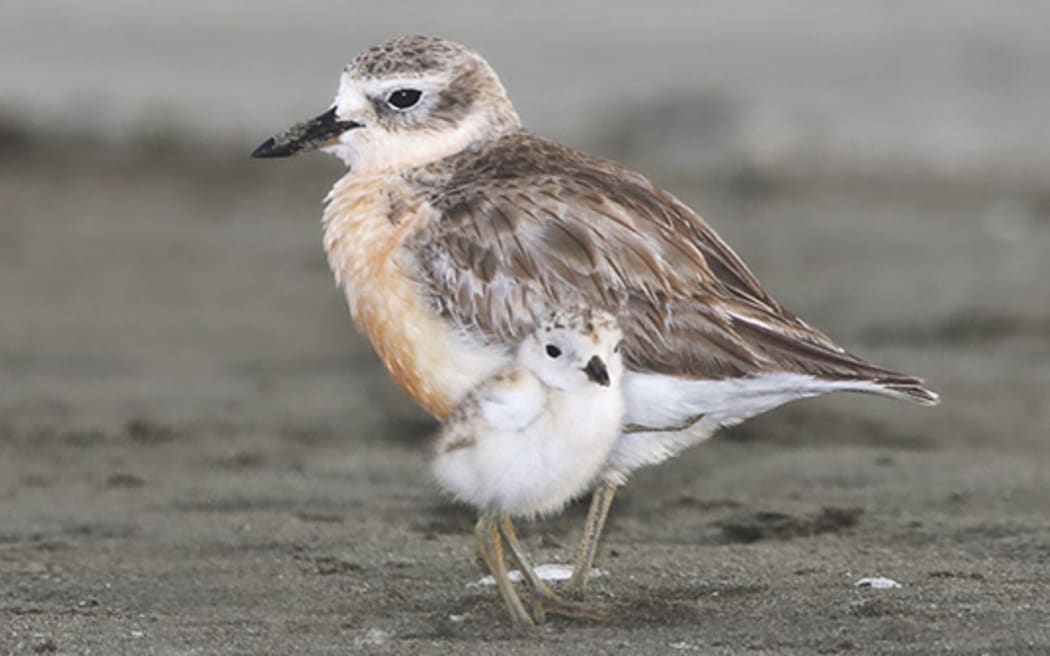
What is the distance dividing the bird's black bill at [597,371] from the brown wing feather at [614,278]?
1.03 ft

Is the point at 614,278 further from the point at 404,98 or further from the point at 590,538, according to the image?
the point at 404,98

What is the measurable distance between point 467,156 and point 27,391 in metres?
3.15

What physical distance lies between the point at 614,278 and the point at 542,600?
0.84m

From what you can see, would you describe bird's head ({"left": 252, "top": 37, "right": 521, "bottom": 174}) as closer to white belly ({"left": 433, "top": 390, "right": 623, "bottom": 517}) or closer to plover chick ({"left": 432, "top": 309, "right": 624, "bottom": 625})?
plover chick ({"left": 432, "top": 309, "right": 624, "bottom": 625})

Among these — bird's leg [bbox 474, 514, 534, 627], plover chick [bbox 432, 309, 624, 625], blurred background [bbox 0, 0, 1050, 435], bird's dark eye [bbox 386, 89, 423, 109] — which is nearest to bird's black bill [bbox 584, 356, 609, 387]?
plover chick [bbox 432, 309, 624, 625]

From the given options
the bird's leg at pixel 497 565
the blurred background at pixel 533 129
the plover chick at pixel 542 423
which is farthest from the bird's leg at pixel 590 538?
the blurred background at pixel 533 129

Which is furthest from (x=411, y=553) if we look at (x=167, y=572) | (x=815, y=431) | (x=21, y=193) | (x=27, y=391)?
(x=21, y=193)

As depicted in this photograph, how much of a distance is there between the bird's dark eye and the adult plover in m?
0.03

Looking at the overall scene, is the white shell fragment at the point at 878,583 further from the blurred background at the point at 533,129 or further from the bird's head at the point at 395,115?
the blurred background at the point at 533,129

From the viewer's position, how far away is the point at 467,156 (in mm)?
5363

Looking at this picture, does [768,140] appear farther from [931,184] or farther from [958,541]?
[958,541]

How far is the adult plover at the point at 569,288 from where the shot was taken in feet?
15.5

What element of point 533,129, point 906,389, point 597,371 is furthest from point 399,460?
point 533,129

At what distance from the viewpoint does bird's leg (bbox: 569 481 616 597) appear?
5.02 meters
